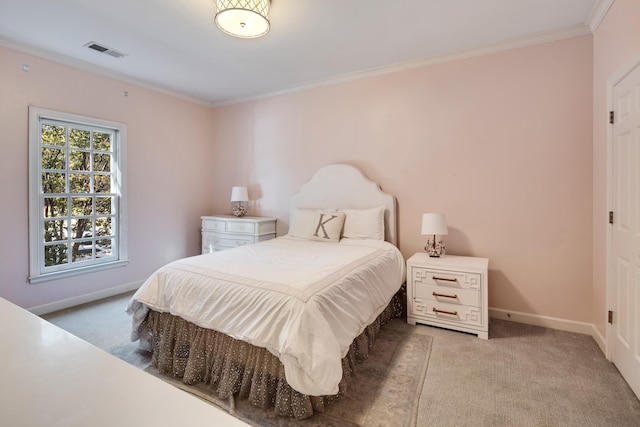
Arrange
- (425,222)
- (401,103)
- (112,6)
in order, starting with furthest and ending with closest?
1. (401,103)
2. (425,222)
3. (112,6)

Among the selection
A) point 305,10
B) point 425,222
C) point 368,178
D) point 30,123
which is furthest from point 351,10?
point 30,123

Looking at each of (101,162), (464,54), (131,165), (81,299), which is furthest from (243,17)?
(81,299)

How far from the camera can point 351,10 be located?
2.40m

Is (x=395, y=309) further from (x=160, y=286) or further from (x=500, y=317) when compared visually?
(x=160, y=286)

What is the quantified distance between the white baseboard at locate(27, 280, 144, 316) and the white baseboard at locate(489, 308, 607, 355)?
4159mm

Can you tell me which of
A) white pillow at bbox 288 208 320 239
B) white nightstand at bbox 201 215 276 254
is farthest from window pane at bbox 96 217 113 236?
white pillow at bbox 288 208 320 239

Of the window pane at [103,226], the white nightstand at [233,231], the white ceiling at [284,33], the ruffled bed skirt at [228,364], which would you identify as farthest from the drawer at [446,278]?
the window pane at [103,226]

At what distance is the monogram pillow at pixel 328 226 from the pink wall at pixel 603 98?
86.6 inches

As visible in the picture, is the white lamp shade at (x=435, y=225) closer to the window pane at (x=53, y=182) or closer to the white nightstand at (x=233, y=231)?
the white nightstand at (x=233, y=231)

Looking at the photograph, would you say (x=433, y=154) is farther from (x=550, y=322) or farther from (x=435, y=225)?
(x=550, y=322)

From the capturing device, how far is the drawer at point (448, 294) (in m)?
2.62

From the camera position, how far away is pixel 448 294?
8.92 feet

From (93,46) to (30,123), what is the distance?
0.97 meters

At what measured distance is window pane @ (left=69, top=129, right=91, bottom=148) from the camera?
3.40m
